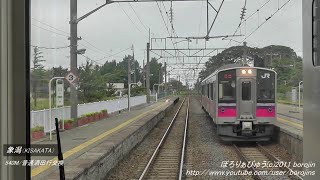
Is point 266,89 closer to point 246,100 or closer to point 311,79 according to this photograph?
point 246,100

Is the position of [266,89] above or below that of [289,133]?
above

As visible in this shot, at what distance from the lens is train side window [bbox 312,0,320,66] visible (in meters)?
1.47

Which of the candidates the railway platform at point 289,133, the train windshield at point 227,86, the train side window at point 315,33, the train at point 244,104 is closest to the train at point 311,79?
the train side window at point 315,33

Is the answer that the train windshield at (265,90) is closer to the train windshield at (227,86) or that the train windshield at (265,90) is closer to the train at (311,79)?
the train windshield at (227,86)

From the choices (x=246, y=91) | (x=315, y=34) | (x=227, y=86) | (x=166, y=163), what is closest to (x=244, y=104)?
(x=246, y=91)

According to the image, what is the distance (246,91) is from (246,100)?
27cm

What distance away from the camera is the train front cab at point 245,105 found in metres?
10.5

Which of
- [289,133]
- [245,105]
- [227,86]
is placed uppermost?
[227,86]

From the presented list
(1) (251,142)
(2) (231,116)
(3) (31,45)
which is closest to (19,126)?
(3) (31,45)

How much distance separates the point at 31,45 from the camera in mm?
1595

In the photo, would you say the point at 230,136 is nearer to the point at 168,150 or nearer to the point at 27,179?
the point at 168,150

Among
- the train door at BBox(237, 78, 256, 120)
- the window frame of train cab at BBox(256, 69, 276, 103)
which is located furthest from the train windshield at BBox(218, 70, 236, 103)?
the window frame of train cab at BBox(256, 69, 276, 103)

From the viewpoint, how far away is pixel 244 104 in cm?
1091

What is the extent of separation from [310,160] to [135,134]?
1064 cm
